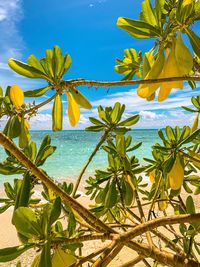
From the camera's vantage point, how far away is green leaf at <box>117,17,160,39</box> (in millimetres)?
559

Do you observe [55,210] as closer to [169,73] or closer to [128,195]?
[169,73]

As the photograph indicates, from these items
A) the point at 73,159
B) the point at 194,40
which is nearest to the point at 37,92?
the point at 194,40

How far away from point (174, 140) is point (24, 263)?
246cm

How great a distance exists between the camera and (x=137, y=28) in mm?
568

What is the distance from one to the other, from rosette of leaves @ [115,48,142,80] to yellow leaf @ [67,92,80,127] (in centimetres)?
39

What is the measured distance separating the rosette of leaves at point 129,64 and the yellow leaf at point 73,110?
390 millimetres

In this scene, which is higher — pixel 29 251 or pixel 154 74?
pixel 154 74

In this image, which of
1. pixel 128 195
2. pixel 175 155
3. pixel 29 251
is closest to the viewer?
pixel 175 155

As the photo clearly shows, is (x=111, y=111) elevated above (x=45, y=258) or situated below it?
above

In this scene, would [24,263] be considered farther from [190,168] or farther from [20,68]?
[20,68]

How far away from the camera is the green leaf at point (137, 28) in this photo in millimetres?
559

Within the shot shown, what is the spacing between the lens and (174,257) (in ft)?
→ 2.12

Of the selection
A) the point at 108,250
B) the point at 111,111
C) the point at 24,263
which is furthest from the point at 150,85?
the point at 24,263

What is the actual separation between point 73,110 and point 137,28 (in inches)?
7.2
